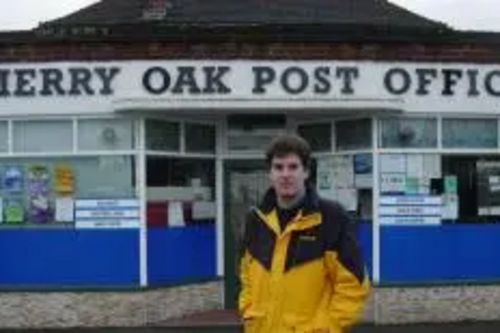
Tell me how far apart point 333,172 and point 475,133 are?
6.42 feet

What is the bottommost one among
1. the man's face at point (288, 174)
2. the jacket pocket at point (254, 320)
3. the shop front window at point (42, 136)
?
the jacket pocket at point (254, 320)

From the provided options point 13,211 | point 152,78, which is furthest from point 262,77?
point 13,211

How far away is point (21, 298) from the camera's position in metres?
14.9

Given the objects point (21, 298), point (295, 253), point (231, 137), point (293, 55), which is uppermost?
point (293, 55)

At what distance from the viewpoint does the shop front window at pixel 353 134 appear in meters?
15.4

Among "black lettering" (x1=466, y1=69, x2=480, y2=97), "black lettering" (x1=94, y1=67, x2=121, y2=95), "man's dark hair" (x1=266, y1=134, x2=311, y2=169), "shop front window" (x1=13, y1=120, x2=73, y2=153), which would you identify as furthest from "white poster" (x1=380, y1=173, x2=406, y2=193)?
"man's dark hair" (x1=266, y1=134, x2=311, y2=169)

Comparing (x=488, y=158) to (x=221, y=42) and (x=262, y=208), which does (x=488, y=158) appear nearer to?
(x=221, y=42)

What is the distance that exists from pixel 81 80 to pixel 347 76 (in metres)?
3.38

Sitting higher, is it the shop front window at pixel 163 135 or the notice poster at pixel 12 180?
the shop front window at pixel 163 135

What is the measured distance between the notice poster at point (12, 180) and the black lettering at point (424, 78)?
526 centimetres

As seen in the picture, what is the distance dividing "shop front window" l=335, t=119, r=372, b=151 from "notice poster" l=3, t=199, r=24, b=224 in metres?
4.26

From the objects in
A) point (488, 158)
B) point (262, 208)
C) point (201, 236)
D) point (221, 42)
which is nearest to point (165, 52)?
point (221, 42)

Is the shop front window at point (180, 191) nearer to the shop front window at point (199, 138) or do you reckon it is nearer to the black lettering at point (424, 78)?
the shop front window at point (199, 138)

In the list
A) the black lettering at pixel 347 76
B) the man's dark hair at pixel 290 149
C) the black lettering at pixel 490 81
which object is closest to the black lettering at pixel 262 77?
the black lettering at pixel 347 76
